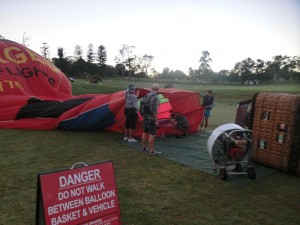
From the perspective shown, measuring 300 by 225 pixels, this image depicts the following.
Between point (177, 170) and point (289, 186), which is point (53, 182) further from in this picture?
point (289, 186)

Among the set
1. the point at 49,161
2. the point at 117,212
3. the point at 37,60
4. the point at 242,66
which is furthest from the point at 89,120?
the point at 242,66

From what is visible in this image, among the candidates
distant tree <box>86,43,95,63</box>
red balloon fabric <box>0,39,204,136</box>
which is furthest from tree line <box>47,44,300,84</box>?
red balloon fabric <box>0,39,204,136</box>

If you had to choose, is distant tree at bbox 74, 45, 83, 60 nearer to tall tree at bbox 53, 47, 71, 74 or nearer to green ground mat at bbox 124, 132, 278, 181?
tall tree at bbox 53, 47, 71, 74

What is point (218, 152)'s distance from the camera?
18.5 ft

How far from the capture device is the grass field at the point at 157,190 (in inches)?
155

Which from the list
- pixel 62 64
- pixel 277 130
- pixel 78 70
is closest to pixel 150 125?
pixel 277 130

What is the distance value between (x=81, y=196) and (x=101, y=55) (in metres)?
81.5

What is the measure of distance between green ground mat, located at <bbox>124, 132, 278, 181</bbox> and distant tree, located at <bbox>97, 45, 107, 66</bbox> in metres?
74.4

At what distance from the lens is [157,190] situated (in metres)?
4.86

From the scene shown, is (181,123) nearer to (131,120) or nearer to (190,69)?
(131,120)

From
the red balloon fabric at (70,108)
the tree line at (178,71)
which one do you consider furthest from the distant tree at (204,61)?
the red balloon fabric at (70,108)

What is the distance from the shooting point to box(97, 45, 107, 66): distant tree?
81812 millimetres

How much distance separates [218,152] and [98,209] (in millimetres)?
3291

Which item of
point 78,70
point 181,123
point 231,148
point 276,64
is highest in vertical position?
point 276,64
